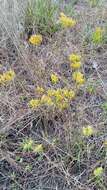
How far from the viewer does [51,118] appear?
1.91m

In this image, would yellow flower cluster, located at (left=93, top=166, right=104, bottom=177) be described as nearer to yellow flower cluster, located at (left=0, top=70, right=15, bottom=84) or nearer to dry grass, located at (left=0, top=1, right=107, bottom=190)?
dry grass, located at (left=0, top=1, right=107, bottom=190)

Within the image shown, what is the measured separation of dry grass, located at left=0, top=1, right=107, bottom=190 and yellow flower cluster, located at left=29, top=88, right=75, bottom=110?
45 mm

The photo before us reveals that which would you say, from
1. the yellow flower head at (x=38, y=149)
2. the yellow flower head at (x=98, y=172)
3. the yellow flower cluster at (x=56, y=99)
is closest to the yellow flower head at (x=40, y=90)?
the yellow flower cluster at (x=56, y=99)

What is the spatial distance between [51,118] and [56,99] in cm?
13

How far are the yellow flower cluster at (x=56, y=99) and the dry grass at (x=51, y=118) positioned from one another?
5cm

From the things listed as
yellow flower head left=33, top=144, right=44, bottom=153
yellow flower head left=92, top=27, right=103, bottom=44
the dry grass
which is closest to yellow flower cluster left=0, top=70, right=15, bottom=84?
the dry grass

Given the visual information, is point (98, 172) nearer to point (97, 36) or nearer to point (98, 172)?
point (98, 172)

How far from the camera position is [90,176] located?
1710mm

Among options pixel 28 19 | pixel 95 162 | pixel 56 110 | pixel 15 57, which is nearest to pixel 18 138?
pixel 56 110

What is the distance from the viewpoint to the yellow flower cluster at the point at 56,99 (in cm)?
182

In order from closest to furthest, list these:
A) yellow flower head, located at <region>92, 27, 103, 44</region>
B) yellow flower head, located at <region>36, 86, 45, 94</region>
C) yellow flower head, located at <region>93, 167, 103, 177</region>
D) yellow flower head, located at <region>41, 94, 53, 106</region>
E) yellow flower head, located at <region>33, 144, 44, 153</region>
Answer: yellow flower head, located at <region>93, 167, 103, 177</region> → yellow flower head, located at <region>33, 144, 44, 153</region> → yellow flower head, located at <region>41, 94, 53, 106</region> → yellow flower head, located at <region>36, 86, 45, 94</region> → yellow flower head, located at <region>92, 27, 103, 44</region>

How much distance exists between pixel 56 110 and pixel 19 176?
0.35m

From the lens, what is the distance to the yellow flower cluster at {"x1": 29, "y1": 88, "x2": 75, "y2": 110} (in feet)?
5.96

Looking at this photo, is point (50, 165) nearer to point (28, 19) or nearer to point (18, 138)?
point (18, 138)
